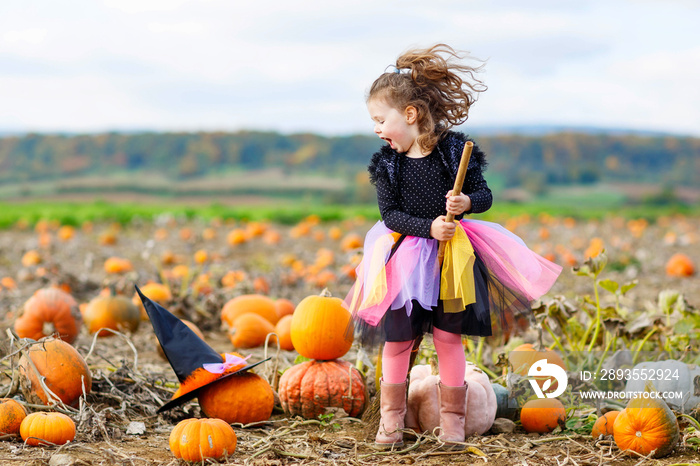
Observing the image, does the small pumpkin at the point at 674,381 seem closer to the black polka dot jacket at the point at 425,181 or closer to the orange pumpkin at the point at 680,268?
the black polka dot jacket at the point at 425,181

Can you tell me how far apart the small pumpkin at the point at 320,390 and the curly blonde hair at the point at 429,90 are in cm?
124

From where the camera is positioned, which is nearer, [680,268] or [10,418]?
[10,418]

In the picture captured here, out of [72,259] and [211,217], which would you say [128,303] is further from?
[211,217]

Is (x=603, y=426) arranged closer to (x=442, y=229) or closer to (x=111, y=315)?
(x=442, y=229)

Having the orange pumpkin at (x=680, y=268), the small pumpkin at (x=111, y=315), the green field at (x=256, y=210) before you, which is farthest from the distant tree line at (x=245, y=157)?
the small pumpkin at (x=111, y=315)

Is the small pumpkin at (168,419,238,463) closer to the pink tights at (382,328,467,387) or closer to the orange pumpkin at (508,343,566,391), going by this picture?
the pink tights at (382,328,467,387)

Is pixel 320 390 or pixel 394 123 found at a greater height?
pixel 394 123

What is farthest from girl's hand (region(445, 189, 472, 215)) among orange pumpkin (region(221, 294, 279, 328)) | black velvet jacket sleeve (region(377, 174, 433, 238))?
orange pumpkin (region(221, 294, 279, 328))

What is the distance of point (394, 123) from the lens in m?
3.10

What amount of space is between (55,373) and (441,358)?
1847mm

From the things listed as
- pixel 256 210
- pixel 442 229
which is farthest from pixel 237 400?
pixel 256 210

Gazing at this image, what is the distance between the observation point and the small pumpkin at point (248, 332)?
4855 mm

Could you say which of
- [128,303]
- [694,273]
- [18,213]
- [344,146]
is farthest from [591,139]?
[128,303]

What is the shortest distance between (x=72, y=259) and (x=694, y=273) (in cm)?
848
